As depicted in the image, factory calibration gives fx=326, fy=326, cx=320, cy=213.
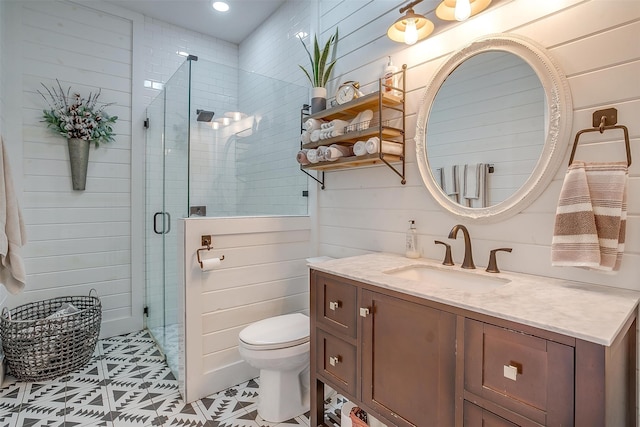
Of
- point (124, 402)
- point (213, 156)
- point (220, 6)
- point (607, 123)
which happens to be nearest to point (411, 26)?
point (607, 123)

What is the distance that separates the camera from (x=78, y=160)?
106 inches

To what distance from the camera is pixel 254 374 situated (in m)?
2.24

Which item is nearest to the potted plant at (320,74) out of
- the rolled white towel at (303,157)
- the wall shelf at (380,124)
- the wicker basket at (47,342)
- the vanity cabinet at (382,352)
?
the wall shelf at (380,124)

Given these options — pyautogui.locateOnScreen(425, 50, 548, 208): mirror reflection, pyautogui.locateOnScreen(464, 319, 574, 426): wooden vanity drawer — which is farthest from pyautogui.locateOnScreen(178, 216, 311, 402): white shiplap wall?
pyautogui.locateOnScreen(464, 319, 574, 426): wooden vanity drawer

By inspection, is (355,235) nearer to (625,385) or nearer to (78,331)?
(625,385)

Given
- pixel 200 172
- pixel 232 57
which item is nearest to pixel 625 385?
pixel 200 172

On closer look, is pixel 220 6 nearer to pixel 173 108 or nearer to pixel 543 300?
pixel 173 108

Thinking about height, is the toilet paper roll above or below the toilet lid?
above

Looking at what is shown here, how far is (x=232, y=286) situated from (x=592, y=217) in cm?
187

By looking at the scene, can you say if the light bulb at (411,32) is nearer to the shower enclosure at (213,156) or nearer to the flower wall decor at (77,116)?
the shower enclosure at (213,156)

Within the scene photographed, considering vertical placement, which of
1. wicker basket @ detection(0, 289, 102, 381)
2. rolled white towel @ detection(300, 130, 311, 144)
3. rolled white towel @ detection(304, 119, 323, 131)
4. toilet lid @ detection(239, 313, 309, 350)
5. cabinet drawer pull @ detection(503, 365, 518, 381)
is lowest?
wicker basket @ detection(0, 289, 102, 381)

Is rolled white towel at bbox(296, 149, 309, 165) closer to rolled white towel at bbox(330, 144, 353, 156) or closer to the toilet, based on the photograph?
rolled white towel at bbox(330, 144, 353, 156)

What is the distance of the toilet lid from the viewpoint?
1.74m

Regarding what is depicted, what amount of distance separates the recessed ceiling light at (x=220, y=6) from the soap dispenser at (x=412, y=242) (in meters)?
2.52
